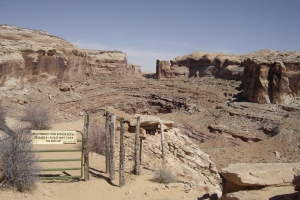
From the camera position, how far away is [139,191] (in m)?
8.30

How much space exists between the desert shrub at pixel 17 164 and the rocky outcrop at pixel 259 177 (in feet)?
14.0

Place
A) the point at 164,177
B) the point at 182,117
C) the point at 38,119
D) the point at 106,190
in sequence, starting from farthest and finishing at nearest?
the point at 182,117
the point at 38,119
the point at 164,177
the point at 106,190

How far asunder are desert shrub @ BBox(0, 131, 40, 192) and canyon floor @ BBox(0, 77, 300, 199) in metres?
0.27

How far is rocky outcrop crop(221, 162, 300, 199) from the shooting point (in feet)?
19.7

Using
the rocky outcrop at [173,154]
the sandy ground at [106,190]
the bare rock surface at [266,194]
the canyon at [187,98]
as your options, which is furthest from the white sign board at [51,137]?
the canyon at [187,98]

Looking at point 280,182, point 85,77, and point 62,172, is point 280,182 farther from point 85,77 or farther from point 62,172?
point 85,77

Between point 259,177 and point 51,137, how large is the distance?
4973mm

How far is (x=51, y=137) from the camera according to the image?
7.94 meters

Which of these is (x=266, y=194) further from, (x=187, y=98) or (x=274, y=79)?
(x=187, y=98)

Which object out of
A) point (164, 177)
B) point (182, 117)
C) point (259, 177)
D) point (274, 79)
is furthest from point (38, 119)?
point (274, 79)

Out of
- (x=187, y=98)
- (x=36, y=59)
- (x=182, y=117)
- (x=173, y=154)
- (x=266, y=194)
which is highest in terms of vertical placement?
(x=36, y=59)

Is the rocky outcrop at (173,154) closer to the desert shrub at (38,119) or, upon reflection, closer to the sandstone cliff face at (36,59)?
the desert shrub at (38,119)

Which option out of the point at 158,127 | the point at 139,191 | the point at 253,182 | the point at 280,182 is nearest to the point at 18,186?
the point at 139,191

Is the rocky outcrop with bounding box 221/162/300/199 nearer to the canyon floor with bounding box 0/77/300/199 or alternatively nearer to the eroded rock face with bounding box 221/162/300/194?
the eroded rock face with bounding box 221/162/300/194
